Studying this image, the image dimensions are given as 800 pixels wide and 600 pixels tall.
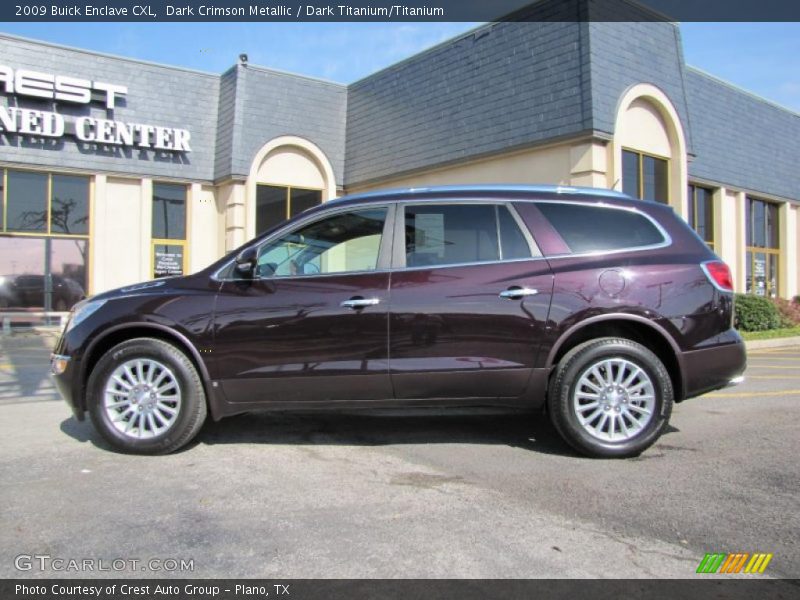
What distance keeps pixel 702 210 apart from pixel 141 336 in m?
16.9

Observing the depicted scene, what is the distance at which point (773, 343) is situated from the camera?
13.2 meters

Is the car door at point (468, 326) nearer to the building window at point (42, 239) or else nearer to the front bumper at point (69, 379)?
the front bumper at point (69, 379)

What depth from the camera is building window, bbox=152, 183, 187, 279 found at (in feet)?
55.1

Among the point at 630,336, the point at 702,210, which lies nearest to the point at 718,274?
the point at 630,336

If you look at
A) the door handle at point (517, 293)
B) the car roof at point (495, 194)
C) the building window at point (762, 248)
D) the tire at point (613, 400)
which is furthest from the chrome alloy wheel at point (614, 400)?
the building window at point (762, 248)

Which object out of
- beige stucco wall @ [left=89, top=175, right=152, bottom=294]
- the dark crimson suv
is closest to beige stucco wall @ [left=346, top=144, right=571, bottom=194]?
beige stucco wall @ [left=89, top=175, right=152, bottom=294]

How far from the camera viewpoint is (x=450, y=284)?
446 cm

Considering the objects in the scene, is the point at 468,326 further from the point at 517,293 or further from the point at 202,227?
the point at 202,227

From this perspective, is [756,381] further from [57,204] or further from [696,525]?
[57,204]

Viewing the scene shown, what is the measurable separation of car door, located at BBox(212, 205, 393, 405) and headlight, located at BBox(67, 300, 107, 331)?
945 millimetres

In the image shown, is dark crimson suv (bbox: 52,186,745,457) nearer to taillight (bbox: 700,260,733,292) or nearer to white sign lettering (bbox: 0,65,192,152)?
taillight (bbox: 700,260,733,292)

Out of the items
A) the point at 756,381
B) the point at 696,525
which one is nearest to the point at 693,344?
the point at 696,525

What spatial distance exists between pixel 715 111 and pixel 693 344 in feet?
50.6

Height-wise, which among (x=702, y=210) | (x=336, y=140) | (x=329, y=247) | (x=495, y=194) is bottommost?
(x=329, y=247)
